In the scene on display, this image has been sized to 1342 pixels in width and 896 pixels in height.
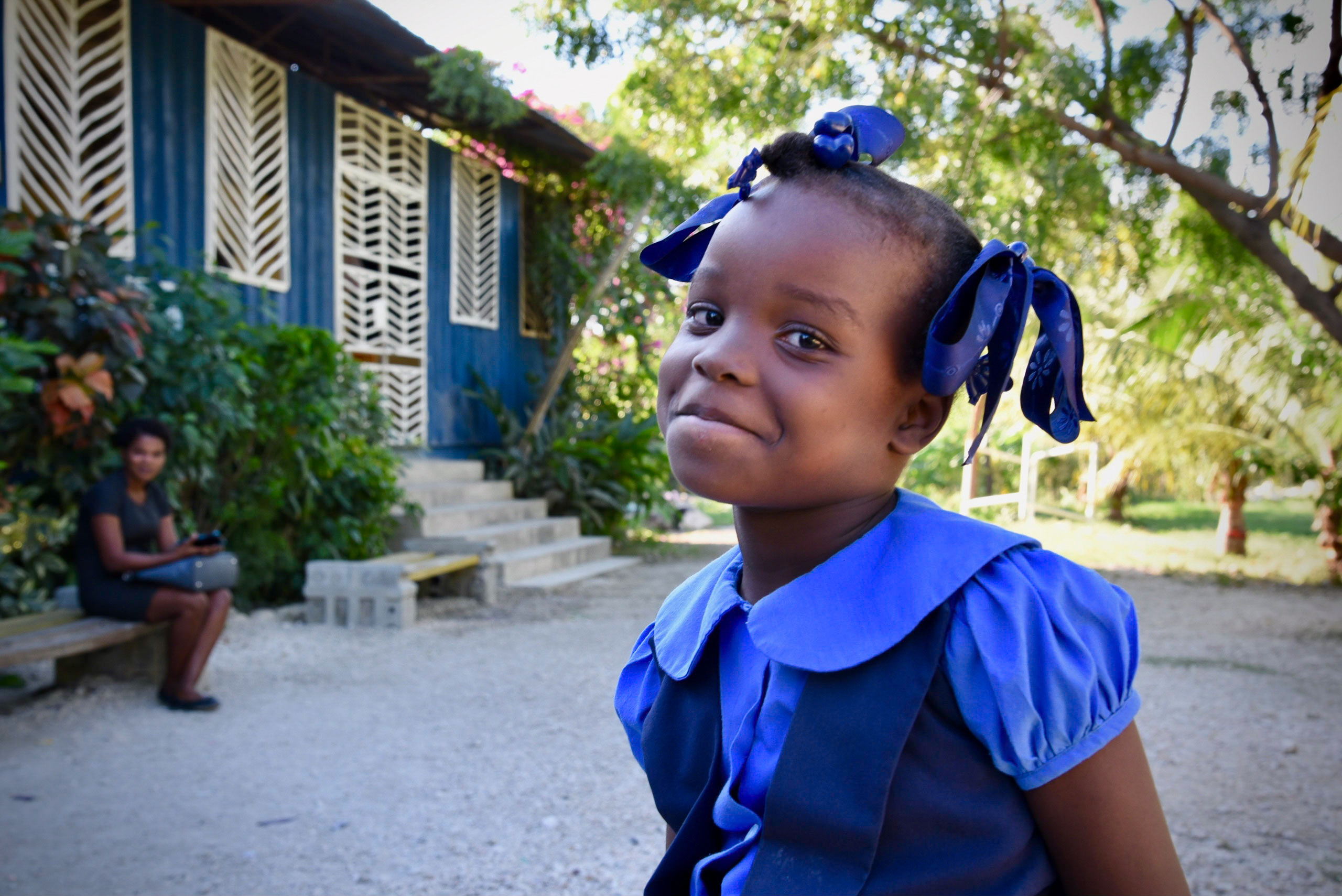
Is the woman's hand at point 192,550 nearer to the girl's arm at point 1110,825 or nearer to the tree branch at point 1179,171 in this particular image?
the girl's arm at point 1110,825

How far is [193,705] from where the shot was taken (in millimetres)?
4504

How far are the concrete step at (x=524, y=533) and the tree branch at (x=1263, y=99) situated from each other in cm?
547

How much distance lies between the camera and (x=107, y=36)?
6.54m

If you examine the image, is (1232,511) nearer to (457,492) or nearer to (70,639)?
(457,492)

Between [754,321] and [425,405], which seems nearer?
[754,321]

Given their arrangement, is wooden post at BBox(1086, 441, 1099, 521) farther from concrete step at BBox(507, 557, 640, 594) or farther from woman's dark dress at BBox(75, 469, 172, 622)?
woman's dark dress at BBox(75, 469, 172, 622)

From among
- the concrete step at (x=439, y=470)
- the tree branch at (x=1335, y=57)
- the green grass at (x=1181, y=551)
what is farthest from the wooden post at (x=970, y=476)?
the concrete step at (x=439, y=470)

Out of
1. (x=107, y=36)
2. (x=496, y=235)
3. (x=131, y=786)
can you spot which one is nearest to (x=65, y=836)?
(x=131, y=786)

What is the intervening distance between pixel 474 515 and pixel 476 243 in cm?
331

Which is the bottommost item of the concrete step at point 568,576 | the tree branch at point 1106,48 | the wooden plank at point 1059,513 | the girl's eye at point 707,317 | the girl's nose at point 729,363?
the concrete step at point 568,576

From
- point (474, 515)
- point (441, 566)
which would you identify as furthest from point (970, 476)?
point (441, 566)

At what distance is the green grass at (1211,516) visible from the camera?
526 inches

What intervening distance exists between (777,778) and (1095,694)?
298 mm

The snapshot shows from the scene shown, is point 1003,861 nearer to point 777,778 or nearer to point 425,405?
point 777,778
